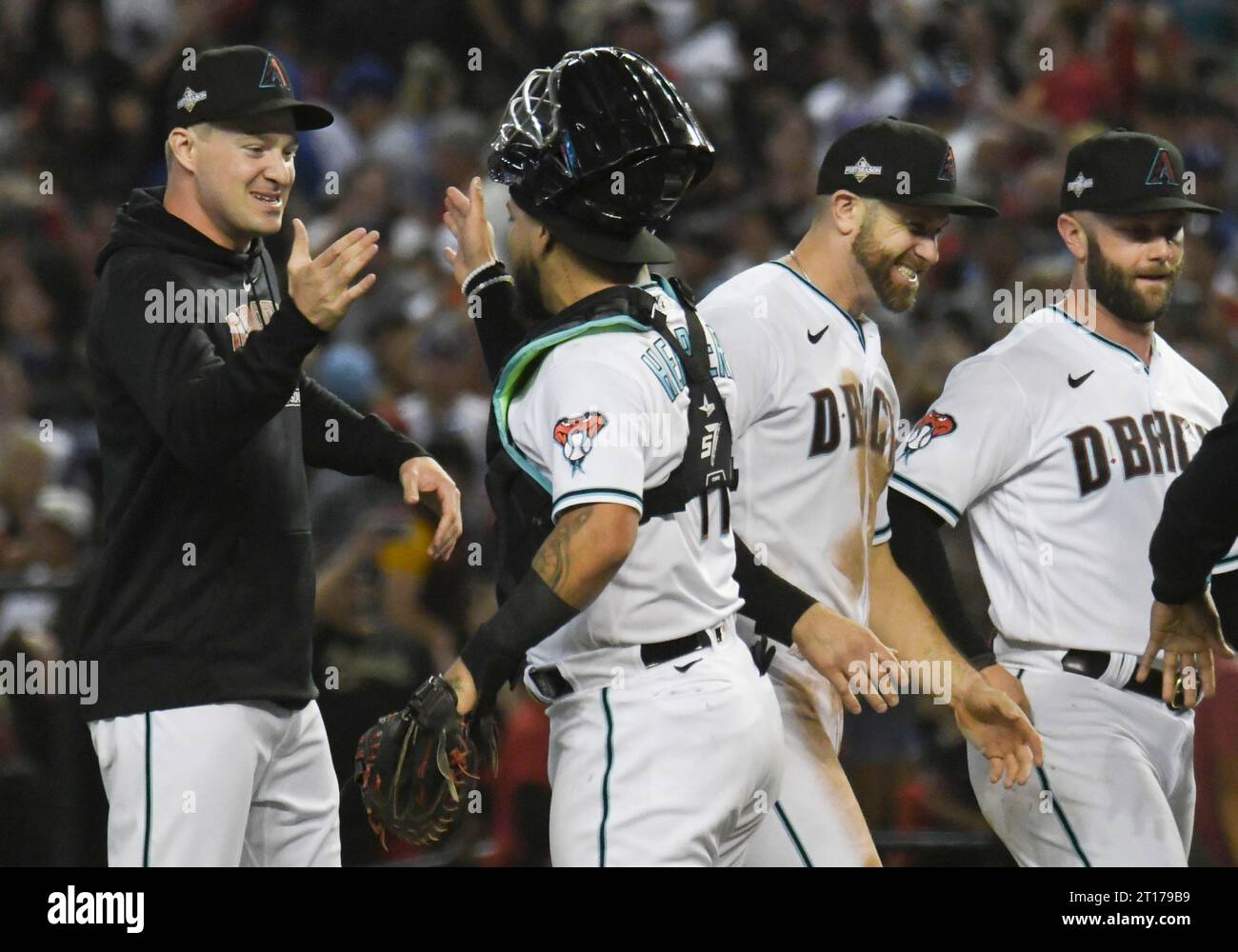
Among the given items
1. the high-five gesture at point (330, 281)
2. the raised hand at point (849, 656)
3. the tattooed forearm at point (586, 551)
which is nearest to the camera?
the tattooed forearm at point (586, 551)

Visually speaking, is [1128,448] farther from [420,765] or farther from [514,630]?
[420,765]

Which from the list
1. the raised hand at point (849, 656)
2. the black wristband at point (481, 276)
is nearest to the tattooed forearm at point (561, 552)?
the raised hand at point (849, 656)

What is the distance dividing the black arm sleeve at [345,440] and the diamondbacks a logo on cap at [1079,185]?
158cm

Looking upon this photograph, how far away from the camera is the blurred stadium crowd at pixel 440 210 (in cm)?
580

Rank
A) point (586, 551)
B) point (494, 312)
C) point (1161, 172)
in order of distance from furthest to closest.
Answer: point (1161, 172)
point (494, 312)
point (586, 551)

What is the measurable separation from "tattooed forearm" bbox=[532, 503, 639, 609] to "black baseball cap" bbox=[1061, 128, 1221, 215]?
1729 mm

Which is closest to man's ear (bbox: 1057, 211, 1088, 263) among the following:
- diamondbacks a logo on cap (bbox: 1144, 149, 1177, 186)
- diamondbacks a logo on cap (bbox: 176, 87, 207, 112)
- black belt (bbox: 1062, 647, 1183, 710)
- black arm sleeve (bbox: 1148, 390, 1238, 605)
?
diamondbacks a logo on cap (bbox: 1144, 149, 1177, 186)

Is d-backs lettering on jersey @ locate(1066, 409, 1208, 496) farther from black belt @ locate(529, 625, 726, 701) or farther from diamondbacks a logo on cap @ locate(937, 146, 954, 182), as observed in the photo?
black belt @ locate(529, 625, 726, 701)

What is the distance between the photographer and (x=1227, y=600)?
4.25m

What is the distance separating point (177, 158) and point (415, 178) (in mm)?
5530

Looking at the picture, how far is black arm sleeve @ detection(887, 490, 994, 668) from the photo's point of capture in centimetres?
396

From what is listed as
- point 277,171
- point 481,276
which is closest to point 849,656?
point 481,276

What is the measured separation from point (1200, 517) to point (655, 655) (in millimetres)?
1158

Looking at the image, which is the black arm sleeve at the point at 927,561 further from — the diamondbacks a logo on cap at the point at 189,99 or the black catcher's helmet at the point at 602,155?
the diamondbacks a logo on cap at the point at 189,99
